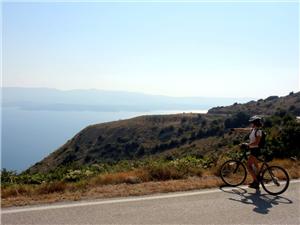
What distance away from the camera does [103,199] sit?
6965 mm

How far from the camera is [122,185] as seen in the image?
8.09 metres

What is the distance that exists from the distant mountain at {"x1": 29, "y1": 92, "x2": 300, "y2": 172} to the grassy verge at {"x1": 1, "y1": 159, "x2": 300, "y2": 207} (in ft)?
159

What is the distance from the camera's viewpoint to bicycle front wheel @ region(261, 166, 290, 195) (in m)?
7.78

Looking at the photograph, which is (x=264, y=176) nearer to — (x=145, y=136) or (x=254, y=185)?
(x=254, y=185)

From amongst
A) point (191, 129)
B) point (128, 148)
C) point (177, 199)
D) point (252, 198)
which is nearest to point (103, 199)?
point (177, 199)

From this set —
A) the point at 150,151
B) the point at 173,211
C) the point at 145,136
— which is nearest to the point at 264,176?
the point at 173,211

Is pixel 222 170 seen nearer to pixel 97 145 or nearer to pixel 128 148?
pixel 128 148

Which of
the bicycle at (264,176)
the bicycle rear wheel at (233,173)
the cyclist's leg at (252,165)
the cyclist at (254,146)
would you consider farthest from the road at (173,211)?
the bicycle rear wheel at (233,173)

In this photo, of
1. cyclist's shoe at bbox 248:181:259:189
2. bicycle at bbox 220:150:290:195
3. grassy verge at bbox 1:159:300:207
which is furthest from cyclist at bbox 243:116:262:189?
grassy verge at bbox 1:159:300:207

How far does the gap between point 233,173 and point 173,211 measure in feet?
9.05

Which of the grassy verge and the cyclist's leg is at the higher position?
the cyclist's leg

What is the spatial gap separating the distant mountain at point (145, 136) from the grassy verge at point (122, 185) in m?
48.6

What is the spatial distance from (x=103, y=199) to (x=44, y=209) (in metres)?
1.13

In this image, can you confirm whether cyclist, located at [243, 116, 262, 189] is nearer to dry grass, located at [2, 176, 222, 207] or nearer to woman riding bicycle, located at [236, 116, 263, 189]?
woman riding bicycle, located at [236, 116, 263, 189]
